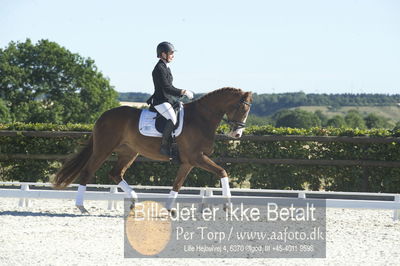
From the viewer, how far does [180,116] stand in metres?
8.14

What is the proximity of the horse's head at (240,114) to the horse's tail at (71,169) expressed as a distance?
94.9 inches

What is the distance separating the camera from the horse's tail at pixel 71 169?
8.73 meters

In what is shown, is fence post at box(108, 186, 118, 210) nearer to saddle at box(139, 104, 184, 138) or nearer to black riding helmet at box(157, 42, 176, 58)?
saddle at box(139, 104, 184, 138)

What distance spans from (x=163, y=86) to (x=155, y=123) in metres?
0.61

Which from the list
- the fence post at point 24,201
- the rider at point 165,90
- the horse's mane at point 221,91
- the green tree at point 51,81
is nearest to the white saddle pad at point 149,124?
the rider at point 165,90

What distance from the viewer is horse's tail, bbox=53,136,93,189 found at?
873cm

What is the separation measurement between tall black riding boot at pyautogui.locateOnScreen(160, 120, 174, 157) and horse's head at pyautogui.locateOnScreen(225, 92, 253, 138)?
0.85m

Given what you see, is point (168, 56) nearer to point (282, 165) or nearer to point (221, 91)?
point (221, 91)

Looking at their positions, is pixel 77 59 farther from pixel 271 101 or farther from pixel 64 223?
pixel 271 101

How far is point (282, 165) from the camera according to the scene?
1210cm

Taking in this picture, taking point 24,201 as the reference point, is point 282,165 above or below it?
above

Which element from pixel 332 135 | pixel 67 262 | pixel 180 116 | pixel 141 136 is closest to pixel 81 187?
pixel 141 136

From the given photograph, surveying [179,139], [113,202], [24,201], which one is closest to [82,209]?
[113,202]

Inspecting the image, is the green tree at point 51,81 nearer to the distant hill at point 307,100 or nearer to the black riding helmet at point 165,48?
the black riding helmet at point 165,48
